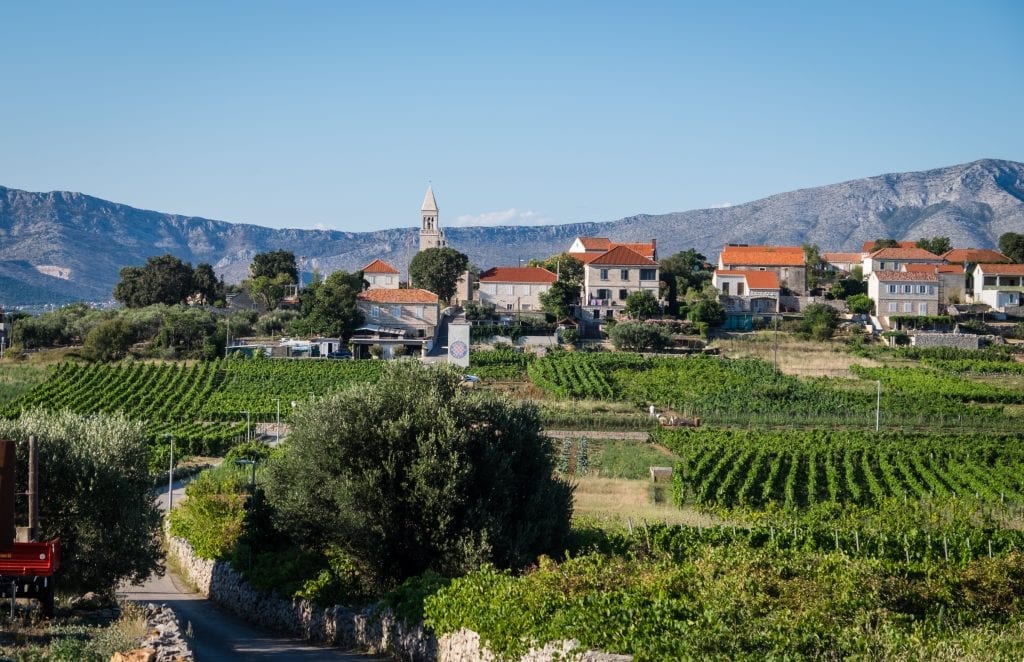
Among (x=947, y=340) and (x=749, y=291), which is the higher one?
(x=749, y=291)

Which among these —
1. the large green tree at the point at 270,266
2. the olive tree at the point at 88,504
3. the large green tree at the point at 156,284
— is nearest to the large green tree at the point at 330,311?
the large green tree at the point at 156,284

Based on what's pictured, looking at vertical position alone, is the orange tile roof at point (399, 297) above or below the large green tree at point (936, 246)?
below

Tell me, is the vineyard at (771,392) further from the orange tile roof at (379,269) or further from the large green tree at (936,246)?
the large green tree at (936,246)

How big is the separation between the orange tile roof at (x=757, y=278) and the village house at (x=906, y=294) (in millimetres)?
7324

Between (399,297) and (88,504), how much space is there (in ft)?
199

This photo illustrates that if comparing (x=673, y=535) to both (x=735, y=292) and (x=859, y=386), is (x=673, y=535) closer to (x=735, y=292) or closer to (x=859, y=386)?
(x=859, y=386)

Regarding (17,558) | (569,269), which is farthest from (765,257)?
(17,558)

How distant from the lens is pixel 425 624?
57.8ft

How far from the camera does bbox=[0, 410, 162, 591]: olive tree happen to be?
69.6 ft

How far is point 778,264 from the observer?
312ft

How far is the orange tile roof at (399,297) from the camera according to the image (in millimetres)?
81750

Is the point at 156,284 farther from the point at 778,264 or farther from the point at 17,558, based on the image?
the point at 17,558

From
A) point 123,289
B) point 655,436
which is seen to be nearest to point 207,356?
point 123,289

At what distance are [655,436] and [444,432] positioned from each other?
90.9 ft
